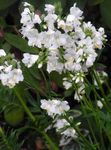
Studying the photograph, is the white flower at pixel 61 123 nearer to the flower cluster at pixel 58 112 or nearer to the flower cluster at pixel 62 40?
the flower cluster at pixel 58 112

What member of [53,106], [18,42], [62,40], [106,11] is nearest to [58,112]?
[53,106]

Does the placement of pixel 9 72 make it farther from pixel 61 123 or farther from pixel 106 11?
pixel 106 11

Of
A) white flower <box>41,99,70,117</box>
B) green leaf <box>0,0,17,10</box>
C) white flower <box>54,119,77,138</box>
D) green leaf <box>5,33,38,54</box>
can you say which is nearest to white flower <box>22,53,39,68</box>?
white flower <box>41,99,70,117</box>

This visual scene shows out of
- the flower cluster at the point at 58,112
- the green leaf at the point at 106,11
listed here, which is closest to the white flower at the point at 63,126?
the flower cluster at the point at 58,112

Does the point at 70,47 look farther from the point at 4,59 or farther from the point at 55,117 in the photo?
the point at 55,117

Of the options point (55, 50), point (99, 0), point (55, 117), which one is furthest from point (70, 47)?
point (99, 0)
